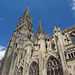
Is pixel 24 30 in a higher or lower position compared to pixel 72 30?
higher

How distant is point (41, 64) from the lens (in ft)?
45.4

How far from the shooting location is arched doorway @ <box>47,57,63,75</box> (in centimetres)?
1241

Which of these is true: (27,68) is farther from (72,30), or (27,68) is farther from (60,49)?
(72,30)

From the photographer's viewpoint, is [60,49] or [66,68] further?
[60,49]

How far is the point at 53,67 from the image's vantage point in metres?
13.2

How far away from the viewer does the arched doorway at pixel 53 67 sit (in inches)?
489

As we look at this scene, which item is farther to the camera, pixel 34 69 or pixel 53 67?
pixel 34 69

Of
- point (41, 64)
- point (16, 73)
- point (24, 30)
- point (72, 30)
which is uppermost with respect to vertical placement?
point (24, 30)

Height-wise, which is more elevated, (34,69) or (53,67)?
(53,67)

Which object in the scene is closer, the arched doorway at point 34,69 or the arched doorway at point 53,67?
the arched doorway at point 53,67

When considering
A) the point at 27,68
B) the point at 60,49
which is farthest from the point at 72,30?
the point at 27,68

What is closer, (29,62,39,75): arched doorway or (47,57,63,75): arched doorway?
(47,57,63,75): arched doorway

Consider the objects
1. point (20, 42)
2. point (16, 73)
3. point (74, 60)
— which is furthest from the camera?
point (20, 42)

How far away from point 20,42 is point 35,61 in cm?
1180
